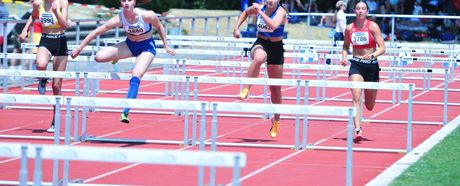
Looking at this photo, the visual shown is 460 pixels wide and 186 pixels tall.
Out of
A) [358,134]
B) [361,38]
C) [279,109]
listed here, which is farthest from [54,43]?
[279,109]

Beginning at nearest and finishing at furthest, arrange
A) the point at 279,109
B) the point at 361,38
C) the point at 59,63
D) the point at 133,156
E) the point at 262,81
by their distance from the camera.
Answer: the point at 133,156 < the point at 279,109 < the point at 262,81 < the point at 361,38 < the point at 59,63

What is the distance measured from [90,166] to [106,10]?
26664 millimetres

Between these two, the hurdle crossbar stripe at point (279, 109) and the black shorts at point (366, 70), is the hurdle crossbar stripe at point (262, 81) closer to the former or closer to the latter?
the black shorts at point (366, 70)

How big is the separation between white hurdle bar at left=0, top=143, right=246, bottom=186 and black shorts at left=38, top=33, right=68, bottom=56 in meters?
8.25

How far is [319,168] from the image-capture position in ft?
42.9

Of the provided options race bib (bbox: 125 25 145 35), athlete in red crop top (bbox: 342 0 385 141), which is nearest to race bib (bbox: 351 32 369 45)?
athlete in red crop top (bbox: 342 0 385 141)

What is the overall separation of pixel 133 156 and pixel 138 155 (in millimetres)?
34

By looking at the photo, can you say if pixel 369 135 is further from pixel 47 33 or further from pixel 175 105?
pixel 175 105

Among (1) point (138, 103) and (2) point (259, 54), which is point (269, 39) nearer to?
(2) point (259, 54)

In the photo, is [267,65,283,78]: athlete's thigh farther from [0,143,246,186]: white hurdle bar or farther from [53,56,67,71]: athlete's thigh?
[0,143,246,186]: white hurdle bar

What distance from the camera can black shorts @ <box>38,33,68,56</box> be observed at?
16172mm

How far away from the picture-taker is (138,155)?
7609mm

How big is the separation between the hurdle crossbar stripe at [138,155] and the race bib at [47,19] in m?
8.33

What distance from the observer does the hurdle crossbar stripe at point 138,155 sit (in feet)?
24.0
